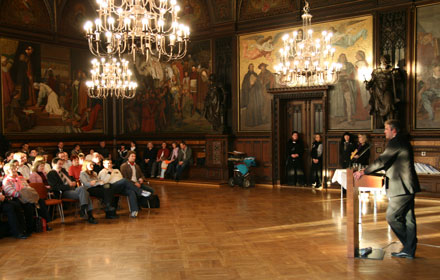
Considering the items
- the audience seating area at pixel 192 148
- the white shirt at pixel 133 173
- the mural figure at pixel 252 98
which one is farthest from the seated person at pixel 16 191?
the mural figure at pixel 252 98

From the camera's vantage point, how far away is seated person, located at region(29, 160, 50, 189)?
8.14 m

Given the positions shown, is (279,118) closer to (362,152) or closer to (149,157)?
(362,152)

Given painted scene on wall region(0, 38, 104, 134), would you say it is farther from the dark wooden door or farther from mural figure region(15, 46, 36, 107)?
the dark wooden door

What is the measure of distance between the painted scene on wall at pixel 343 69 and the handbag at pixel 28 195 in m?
8.58

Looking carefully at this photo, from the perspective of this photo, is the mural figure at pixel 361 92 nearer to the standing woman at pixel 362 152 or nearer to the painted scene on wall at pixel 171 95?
the standing woman at pixel 362 152

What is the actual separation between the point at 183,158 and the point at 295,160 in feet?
13.7

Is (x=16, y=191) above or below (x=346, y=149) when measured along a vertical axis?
below

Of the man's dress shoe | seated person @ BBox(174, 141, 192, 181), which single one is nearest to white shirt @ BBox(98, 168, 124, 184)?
the man's dress shoe

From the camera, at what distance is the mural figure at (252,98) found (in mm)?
14281

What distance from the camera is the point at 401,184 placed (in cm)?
558

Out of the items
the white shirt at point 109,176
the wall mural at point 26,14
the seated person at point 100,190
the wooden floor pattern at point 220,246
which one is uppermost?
the wall mural at point 26,14

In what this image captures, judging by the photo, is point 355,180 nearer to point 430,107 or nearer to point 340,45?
point 430,107

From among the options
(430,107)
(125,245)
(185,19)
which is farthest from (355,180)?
(185,19)

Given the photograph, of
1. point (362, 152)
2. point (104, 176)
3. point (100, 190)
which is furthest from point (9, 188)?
point (362, 152)
